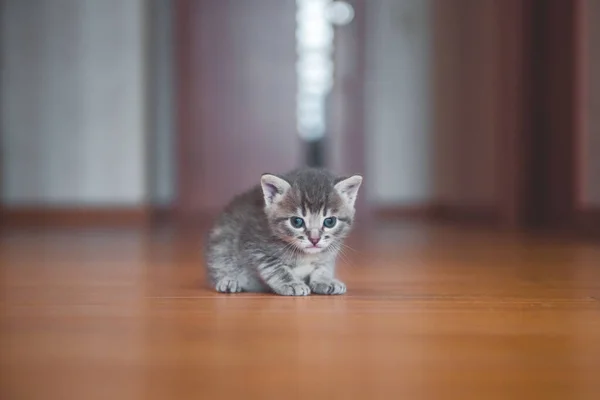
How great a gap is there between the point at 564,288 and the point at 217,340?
1.12m

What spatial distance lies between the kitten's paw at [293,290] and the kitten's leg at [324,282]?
44mm

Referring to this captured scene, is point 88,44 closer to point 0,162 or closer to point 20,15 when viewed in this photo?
point 20,15

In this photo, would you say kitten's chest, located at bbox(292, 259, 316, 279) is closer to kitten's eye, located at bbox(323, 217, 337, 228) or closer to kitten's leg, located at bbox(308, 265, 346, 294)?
kitten's leg, located at bbox(308, 265, 346, 294)

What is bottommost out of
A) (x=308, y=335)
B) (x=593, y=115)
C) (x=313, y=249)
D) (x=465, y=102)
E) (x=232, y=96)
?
(x=308, y=335)

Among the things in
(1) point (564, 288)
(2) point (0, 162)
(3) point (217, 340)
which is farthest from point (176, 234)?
(3) point (217, 340)

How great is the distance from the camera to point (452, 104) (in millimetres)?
6414

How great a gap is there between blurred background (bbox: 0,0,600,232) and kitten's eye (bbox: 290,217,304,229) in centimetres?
276

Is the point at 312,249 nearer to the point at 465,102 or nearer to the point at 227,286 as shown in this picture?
the point at 227,286

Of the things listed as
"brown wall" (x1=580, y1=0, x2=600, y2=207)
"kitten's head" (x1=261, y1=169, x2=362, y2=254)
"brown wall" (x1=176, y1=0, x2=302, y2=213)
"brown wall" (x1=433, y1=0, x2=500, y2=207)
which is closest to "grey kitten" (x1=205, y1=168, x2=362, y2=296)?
"kitten's head" (x1=261, y1=169, x2=362, y2=254)

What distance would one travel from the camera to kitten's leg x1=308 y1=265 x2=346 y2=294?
200cm

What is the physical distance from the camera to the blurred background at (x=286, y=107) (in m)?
5.26

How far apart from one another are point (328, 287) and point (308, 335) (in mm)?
588

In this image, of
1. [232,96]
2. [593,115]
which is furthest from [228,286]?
[232,96]

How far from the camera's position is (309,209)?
76.2 inches
